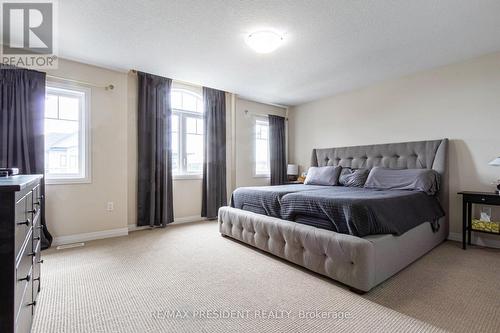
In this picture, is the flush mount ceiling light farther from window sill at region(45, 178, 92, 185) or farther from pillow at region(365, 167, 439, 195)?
window sill at region(45, 178, 92, 185)

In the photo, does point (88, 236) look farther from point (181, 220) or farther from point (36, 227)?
point (36, 227)

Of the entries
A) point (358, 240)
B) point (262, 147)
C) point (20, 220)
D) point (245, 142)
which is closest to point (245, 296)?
point (358, 240)

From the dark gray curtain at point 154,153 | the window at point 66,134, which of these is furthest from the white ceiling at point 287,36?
the window at point 66,134

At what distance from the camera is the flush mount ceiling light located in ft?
8.36

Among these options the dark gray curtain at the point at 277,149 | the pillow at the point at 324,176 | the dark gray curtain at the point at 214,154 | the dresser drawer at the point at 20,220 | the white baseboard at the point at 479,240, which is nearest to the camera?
the dresser drawer at the point at 20,220

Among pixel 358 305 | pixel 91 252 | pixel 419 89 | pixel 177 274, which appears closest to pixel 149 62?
pixel 91 252

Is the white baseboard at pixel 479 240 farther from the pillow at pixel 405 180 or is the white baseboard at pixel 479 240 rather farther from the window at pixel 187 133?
the window at pixel 187 133

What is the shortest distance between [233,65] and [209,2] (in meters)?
1.36

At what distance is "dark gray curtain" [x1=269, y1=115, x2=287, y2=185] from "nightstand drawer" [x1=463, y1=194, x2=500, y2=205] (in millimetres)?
3270

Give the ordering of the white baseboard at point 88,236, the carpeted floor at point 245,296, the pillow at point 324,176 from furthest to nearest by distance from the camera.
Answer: the pillow at point 324,176
the white baseboard at point 88,236
the carpeted floor at point 245,296

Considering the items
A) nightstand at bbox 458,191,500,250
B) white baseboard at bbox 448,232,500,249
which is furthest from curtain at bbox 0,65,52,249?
white baseboard at bbox 448,232,500,249

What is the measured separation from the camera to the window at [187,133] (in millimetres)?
4312

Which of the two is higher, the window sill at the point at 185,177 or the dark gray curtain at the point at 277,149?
the dark gray curtain at the point at 277,149

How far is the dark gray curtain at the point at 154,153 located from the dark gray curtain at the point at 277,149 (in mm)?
2333
